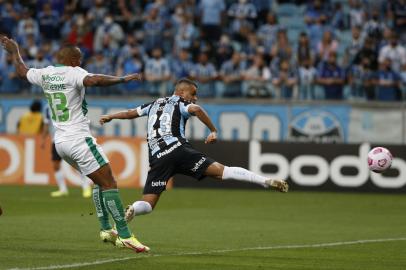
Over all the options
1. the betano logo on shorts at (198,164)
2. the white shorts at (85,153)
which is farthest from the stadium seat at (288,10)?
the white shorts at (85,153)

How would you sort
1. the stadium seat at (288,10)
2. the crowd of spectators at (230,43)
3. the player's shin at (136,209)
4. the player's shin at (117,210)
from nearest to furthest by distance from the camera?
the player's shin at (117,210)
the player's shin at (136,209)
the crowd of spectators at (230,43)
the stadium seat at (288,10)

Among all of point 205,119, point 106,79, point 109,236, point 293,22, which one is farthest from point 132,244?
point 293,22

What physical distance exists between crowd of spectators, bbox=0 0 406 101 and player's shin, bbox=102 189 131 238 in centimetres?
1440

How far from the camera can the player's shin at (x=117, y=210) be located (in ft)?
38.6

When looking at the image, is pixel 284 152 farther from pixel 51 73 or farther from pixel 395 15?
pixel 51 73

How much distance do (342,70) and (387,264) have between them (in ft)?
50.2

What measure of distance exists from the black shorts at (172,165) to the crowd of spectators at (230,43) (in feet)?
42.0

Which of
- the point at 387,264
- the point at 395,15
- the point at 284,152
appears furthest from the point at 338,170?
the point at 387,264

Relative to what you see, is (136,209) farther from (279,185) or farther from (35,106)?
(35,106)

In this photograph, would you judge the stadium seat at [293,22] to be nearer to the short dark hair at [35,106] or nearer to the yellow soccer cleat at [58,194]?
the short dark hair at [35,106]

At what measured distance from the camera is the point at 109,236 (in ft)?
40.1

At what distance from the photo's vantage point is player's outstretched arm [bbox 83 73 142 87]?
37.3ft

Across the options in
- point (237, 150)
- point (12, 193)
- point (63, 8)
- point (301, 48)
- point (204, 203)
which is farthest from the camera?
point (63, 8)

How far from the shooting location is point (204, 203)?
20.8 metres
